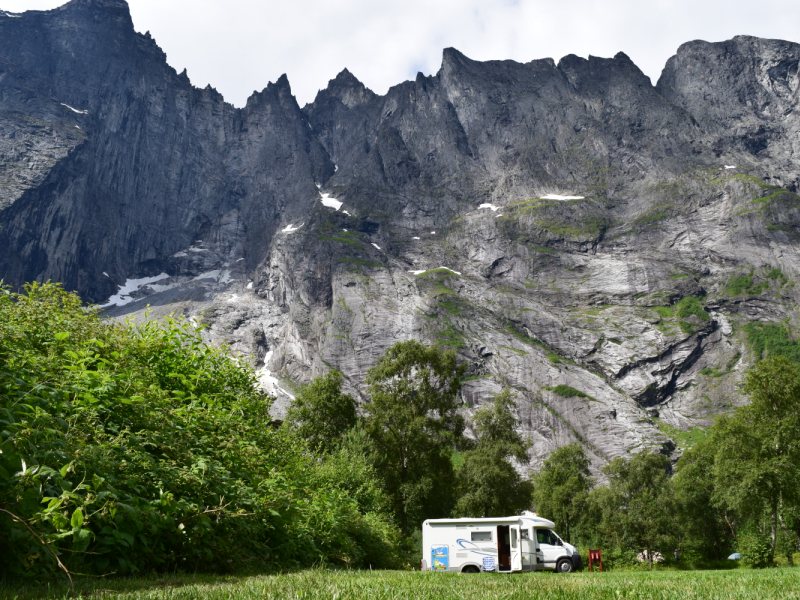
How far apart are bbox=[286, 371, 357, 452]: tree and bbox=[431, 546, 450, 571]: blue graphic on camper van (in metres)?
20.7

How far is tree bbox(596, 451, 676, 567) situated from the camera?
66906 mm

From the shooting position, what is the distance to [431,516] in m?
46.3

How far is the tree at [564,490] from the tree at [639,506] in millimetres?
3236

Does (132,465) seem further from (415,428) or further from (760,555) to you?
(760,555)

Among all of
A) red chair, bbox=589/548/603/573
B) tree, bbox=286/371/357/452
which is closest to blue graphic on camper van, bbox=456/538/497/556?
red chair, bbox=589/548/603/573

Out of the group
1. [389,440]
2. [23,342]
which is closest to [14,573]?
[23,342]

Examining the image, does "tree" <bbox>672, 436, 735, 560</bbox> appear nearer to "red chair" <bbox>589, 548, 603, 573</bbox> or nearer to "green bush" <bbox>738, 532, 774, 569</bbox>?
"green bush" <bbox>738, 532, 774, 569</bbox>

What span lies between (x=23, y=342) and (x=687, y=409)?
188929mm

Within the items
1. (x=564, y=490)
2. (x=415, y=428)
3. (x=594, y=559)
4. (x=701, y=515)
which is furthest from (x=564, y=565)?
(x=701, y=515)

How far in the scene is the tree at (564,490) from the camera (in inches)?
2940

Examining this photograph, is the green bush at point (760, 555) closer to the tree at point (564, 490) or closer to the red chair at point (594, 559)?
the red chair at point (594, 559)

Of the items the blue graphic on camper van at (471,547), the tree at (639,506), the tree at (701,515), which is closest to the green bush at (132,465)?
the blue graphic on camper van at (471,547)

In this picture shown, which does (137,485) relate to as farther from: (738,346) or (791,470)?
(738,346)

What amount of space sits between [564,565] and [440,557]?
819 cm
